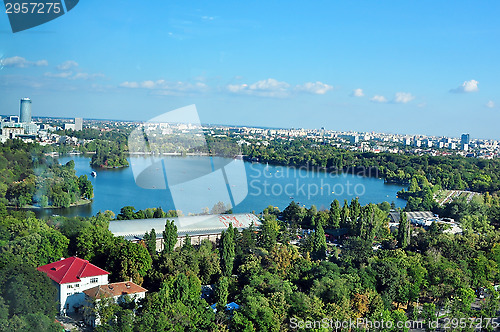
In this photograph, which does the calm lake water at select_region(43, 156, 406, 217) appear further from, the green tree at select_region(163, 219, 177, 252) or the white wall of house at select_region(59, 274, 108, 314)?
the white wall of house at select_region(59, 274, 108, 314)

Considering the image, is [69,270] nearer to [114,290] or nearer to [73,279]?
[73,279]

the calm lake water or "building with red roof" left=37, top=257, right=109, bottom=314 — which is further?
the calm lake water

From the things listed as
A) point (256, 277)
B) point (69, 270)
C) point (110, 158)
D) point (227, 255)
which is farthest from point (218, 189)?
point (110, 158)

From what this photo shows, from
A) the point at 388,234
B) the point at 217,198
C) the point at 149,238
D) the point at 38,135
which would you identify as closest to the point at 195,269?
the point at 149,238

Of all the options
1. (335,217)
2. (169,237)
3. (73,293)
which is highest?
(169,237)

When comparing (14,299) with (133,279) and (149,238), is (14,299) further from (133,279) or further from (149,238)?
(149,238)

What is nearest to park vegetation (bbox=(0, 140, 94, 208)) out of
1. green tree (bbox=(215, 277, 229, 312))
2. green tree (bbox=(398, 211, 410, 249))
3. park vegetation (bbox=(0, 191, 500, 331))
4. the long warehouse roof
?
the long warehouse roof

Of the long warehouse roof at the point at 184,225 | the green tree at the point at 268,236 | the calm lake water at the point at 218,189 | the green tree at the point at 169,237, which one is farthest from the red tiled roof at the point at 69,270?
the calm lake water at the point at 218,189

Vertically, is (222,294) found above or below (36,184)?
below
